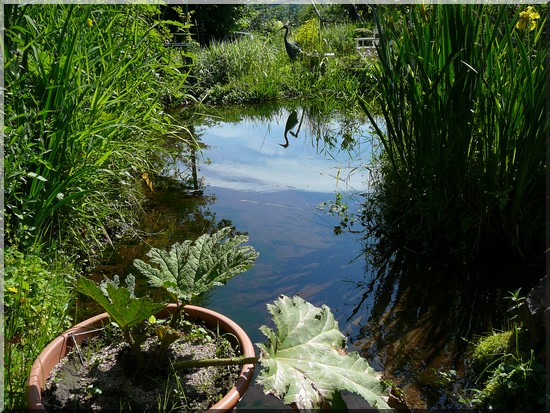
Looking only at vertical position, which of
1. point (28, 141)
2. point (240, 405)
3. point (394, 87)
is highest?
point (394, 87)

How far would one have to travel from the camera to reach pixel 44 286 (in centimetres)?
223

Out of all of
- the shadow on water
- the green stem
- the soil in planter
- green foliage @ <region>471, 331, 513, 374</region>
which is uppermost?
the green stem

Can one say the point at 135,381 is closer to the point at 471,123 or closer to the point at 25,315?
the point at 25,315

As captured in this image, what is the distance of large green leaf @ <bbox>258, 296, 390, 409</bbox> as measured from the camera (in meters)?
1.55

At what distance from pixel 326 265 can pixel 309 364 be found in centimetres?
165

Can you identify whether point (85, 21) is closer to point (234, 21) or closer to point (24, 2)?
point (24, 2)

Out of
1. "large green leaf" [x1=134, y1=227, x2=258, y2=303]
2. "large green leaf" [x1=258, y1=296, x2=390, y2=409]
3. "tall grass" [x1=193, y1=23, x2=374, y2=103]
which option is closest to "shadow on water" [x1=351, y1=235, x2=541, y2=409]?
"large green leaf" [x1=258, y1=296, x2=390, y2=409]

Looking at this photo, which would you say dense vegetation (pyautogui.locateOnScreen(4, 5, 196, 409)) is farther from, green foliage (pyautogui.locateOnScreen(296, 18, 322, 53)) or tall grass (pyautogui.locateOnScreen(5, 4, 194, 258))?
green foliage (pyautogui.locateOnScreen(296, 18, 322, 53))

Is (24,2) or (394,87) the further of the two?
(394,87)

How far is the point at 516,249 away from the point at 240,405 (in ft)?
6.26

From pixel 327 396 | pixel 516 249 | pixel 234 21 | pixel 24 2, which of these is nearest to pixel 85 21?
pixel 24 2

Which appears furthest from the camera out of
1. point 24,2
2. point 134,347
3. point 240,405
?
point 24,2

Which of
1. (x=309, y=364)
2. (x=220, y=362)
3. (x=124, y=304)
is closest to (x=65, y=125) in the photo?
(x=124, y=304)

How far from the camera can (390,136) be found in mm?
3365
